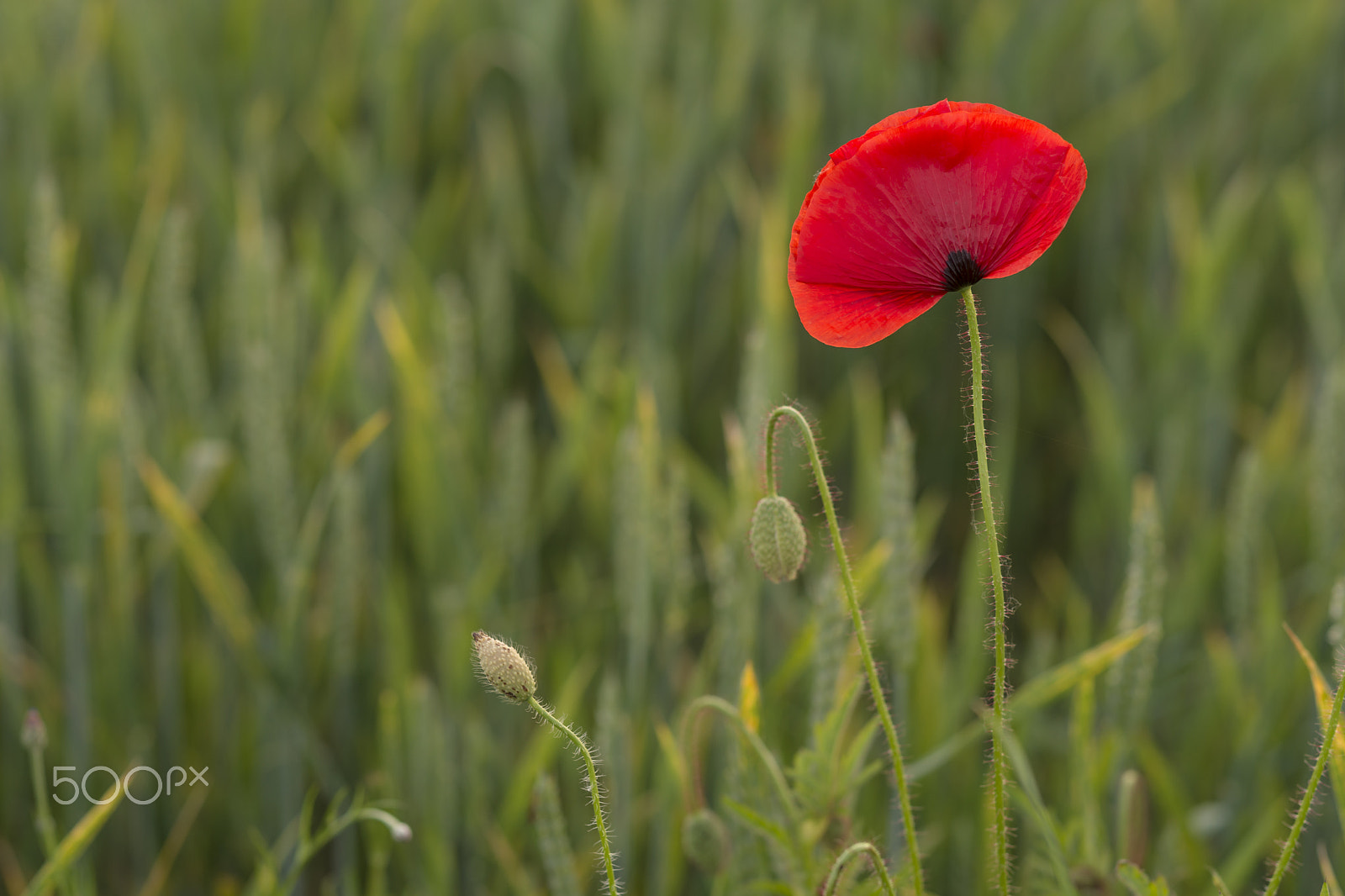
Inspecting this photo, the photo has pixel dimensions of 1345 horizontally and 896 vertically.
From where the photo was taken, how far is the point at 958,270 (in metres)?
0.35

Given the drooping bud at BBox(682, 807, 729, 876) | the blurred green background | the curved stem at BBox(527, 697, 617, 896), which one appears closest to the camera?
the curved stem at BBox(527, 697, 617, 896)

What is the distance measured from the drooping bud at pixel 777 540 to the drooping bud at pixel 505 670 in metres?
0.10

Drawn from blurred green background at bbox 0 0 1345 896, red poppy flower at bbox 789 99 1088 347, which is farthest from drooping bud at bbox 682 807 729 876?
red poppy flower at bbox 789 99 1088 347

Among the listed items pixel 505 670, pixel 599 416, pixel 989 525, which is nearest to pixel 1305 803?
pixel 989 525

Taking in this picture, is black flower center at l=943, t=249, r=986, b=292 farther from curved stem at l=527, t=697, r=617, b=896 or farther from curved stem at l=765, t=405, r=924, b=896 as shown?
curved stem at l=527, t=697, r=617, b=896

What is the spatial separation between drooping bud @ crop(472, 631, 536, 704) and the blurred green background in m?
0.16

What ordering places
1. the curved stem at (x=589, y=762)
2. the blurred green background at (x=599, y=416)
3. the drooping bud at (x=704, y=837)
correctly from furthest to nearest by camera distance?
the blurred green background at (x=599, y=416) → the drooping bud at (x=704, y=837) → the curved stem at (x=589, y=762)

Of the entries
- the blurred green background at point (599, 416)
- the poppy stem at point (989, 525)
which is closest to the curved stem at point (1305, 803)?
the poppy stem at point (989, 525)

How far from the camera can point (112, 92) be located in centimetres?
134

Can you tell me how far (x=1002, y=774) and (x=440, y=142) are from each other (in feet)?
3.62

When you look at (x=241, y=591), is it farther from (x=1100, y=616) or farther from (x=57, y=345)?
(x=1100, y=616)

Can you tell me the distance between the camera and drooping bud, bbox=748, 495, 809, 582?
0.39m

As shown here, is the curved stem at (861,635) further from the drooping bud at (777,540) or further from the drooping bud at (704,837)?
the drooping bud at (704,837)

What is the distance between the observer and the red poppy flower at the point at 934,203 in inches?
13.2
